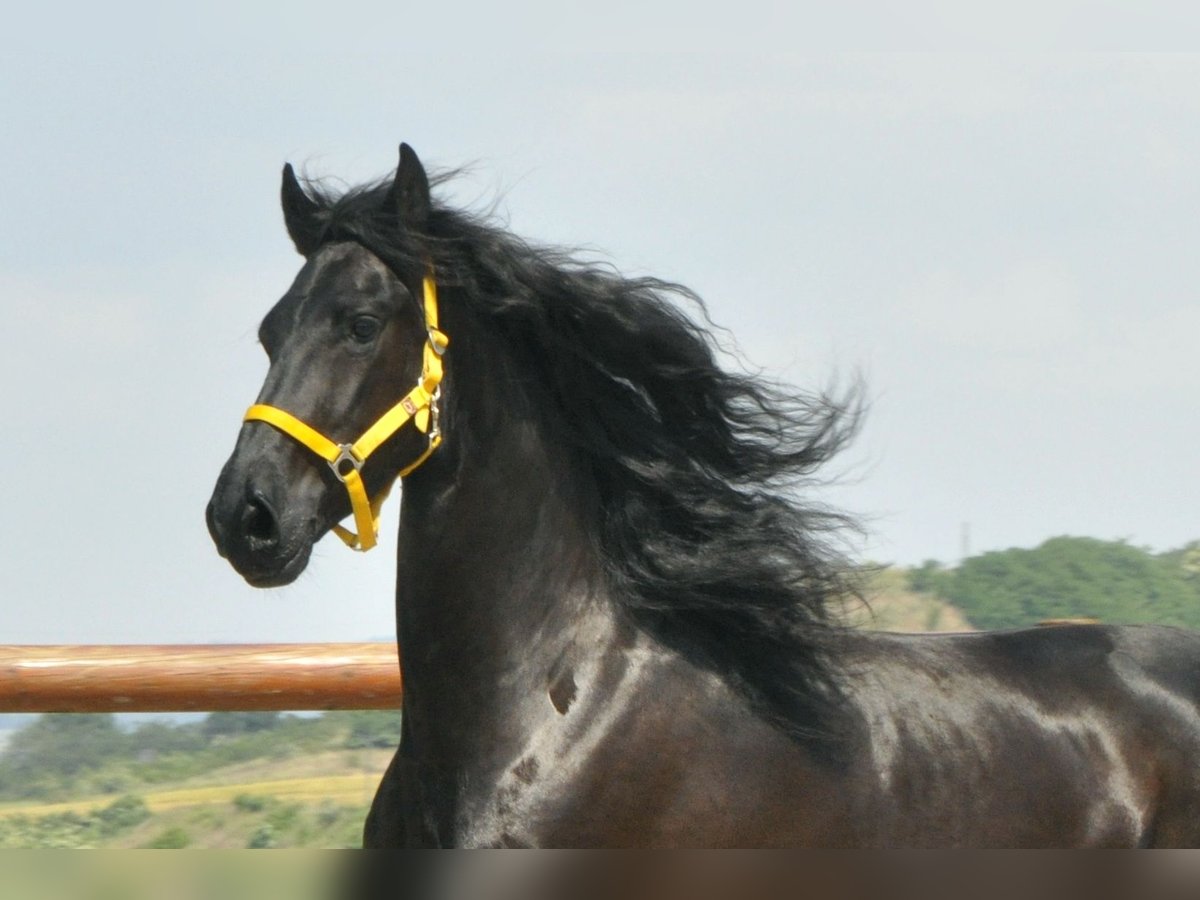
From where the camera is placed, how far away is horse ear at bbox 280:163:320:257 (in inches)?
141

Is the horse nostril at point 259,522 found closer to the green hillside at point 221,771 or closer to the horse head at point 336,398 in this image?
the horse head at point 336,398

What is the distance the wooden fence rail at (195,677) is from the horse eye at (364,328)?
222 centimetres

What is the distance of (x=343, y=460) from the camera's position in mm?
3150

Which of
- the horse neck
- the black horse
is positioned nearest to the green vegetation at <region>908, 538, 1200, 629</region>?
the black horse

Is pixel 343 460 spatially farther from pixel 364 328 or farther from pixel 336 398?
pixel 364 328

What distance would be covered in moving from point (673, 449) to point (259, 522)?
1026 millimetres

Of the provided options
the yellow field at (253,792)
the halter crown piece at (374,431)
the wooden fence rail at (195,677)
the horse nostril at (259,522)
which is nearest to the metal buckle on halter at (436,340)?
the halter crown piece at (374,431)

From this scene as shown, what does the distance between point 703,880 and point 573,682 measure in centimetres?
86

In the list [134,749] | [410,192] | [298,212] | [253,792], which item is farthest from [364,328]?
[134,749]

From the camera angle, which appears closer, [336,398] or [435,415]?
[336,398]

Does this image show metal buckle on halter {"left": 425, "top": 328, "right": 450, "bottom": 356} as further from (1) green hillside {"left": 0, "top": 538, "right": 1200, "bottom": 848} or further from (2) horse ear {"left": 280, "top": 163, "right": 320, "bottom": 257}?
(1) green hillside {"left": 0, "top": 538, "right": 1200, "bottom": 848}

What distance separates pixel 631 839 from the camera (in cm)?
315

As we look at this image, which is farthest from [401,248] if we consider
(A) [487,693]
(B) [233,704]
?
(B) [233,704]

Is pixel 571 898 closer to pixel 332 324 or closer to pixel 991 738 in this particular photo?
pixel 332 324
